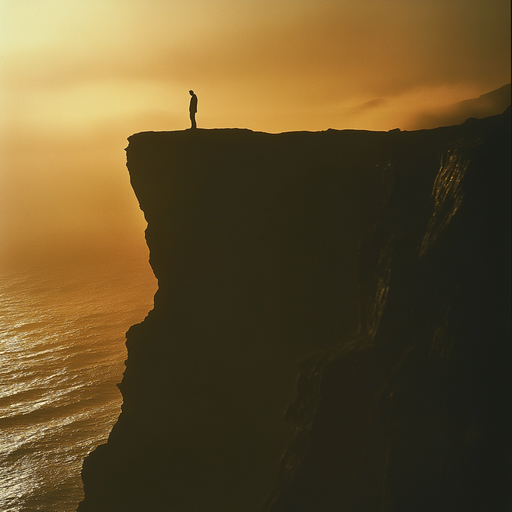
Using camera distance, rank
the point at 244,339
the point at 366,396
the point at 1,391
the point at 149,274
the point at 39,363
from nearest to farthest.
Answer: the point at 366,396, the point at 244,339, the point at 1,391, the point at 39,363, the point at 149,274

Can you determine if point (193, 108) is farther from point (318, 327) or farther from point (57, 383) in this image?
point (57, 383)

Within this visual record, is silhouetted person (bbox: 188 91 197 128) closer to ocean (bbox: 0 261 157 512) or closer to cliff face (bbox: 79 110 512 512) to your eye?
cliff face (bbox: 79 110 512 512)

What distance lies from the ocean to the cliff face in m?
14.4

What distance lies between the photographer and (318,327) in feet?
46.0

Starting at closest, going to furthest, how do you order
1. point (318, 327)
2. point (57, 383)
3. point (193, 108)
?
point (318, 327)
point (193, 108)
point (57, 383)

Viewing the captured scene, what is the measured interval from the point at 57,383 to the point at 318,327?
3729cm

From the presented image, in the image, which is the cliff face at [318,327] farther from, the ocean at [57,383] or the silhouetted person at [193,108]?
the ocean at [57,383]

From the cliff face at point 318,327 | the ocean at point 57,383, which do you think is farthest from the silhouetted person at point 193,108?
the ocean at point 57,383

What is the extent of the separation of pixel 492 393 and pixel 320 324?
6227 millimetres

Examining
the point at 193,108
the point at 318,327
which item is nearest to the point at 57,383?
the point at 193,108

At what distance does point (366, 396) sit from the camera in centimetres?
982

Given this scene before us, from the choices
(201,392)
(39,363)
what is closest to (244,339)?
(201,392)

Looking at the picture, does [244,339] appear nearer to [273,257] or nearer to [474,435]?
[273,257]

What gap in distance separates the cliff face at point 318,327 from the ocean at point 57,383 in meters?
14.4
